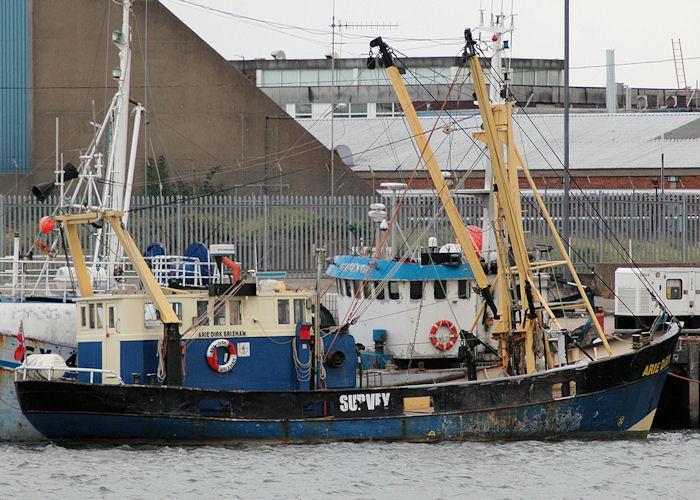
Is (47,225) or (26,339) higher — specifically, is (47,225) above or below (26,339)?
above

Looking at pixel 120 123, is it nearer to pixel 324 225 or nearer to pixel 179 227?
pixel 179 227

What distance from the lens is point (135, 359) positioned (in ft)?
80.4

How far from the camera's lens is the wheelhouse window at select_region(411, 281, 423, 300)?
94.4 ft

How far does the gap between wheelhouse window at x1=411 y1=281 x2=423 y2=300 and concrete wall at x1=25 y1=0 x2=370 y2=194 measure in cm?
1637

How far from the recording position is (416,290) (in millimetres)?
28812

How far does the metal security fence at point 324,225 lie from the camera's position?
3856 cm

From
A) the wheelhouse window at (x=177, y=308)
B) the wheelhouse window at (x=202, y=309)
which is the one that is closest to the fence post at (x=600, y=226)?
the wheelhouse window at (x=202, y=309)

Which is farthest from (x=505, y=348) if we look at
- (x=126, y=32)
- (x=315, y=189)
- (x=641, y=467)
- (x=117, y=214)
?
(x=315, y=189)

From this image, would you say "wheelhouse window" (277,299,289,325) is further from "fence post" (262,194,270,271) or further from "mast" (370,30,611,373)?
"fence post" (262,194,270,271)

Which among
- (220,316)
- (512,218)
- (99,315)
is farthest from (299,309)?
(512,218)

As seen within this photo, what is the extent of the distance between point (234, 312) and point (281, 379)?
1682 millimetres

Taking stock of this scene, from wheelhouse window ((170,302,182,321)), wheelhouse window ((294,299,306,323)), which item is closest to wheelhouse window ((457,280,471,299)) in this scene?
wheelhouse window ((294,299,306,323))

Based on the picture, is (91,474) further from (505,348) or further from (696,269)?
(696,269)

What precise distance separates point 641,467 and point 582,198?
19.1 metres
